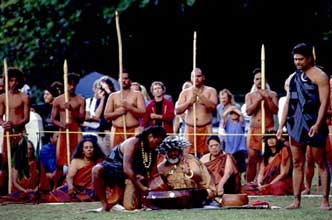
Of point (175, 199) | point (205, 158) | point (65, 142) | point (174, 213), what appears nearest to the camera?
point (174, 213)

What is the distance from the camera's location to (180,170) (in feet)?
67.3

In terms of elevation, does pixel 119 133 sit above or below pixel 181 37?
below

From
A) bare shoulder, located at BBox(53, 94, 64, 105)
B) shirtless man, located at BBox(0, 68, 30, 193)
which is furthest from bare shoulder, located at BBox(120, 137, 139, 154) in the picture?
bare shoulder, located at BBox(53, 94, 64, 105)

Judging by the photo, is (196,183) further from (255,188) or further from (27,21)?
(27,21)

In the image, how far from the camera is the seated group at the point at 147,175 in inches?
797

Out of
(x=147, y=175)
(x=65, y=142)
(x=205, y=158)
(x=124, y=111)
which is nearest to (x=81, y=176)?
(x=124, y=111)

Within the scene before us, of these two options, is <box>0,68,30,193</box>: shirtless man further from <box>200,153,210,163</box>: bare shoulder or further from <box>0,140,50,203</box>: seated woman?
<box>200,153,210,163</box>: bare shoulder

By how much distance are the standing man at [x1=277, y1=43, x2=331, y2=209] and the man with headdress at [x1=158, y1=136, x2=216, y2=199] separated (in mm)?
1326

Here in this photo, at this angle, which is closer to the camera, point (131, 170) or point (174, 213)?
point (174, 213)

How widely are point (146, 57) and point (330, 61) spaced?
375 centimetres

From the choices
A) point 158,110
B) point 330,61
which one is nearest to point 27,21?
point 330,61

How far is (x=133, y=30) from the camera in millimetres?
34094

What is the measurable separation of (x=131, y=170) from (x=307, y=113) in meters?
2.16

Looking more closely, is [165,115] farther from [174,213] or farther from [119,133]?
[174,213]
